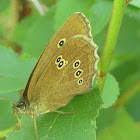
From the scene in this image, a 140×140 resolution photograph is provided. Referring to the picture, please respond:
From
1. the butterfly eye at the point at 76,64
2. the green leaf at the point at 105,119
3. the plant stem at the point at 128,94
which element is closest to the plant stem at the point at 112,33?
the butterfly eye at the point at 76,64

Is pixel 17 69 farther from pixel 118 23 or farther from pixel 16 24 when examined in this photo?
pixel 16 24

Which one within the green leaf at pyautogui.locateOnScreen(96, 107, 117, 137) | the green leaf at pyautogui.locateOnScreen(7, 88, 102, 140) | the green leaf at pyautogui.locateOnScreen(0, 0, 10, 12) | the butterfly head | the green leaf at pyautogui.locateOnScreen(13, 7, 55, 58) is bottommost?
the green leaf at pyautogui.locateOnScreen(7, 88, 102, 140)

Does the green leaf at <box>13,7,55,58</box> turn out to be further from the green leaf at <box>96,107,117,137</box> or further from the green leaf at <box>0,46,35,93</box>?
the green leaf at <box>96,107,117,137</box>

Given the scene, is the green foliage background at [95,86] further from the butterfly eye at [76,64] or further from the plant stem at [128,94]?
the butterfly eye at [76,64]

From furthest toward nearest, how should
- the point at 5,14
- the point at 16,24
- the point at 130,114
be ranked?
the point at 5,14
the point at 16,24
the point at 130,114

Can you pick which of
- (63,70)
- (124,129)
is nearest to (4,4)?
(124,129)

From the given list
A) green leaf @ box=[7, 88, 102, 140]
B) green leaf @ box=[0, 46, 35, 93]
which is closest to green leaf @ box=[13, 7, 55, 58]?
green leaf @ box=[0, 46, 35, 93]

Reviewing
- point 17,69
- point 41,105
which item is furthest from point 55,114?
point 17,69

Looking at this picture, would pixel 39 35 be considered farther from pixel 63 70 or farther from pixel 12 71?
pixel 63 70
